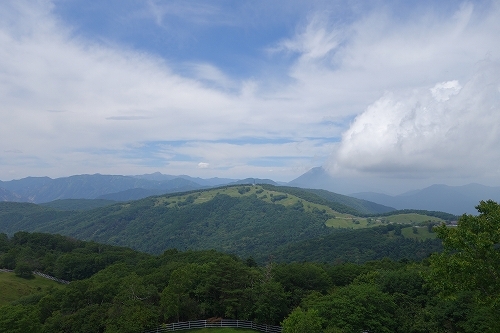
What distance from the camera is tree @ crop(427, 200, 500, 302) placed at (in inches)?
509

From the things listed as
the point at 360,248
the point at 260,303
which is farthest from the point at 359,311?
the point at 360,248

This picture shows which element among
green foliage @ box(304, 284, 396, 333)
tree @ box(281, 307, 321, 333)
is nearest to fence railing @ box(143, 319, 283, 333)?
green foliage @ box(304, 284, 396, 333)

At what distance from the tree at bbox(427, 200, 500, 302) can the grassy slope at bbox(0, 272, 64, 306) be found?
201 feet

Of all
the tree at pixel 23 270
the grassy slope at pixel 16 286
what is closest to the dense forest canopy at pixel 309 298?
the grassy slope at pixel 16 286

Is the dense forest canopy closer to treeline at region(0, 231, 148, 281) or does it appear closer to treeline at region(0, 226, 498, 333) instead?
treeline at region(0, 226, 498, 333)

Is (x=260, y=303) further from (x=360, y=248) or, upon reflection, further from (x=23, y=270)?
(x=360, y=248)

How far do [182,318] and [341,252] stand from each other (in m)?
119

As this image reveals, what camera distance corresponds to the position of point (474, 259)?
43.1 ft

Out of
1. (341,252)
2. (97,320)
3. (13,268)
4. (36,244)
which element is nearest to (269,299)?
(97,320)

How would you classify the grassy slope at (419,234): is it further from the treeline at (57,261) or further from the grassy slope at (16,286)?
the grassy slope at (16,286)

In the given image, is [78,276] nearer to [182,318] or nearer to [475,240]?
[182,318]

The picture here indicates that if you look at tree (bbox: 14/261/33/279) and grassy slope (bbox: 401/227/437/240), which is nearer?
tree (bbox: 14/261/33/279)

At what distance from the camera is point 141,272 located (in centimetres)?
5191

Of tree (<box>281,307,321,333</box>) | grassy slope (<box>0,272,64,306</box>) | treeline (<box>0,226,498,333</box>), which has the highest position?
tree (<box>281,307,321,333</box>)
